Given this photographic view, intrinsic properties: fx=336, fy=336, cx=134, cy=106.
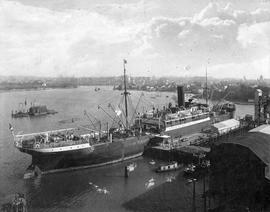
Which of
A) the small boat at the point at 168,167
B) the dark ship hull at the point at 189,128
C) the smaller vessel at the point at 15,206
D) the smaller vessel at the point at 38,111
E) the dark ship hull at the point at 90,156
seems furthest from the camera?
the smaller vessel at the point at 38,111

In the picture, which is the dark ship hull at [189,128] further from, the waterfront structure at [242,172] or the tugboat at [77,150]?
the waterfront structure at [242,172]

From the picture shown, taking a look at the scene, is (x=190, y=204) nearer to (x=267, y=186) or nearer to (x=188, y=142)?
(x=267, y=186)

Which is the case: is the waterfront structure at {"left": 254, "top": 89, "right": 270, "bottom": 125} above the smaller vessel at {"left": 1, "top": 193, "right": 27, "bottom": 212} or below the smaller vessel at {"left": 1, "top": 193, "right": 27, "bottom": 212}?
above

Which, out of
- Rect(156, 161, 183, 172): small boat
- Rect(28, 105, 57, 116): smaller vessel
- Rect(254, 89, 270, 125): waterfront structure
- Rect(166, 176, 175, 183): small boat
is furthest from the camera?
Rect(28, 105, 57, 116): smaller vessel

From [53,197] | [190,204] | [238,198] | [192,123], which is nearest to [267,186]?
[238,198]

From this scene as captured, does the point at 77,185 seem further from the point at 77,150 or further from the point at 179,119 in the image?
the point at 179,119

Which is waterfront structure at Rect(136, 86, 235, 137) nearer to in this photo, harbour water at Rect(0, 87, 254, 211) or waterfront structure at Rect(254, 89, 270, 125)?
waterfront structure at Rect(254, 89, 270, 125)

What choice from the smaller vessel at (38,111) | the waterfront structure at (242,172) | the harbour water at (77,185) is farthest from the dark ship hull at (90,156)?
the smaller vessel at (38,111)

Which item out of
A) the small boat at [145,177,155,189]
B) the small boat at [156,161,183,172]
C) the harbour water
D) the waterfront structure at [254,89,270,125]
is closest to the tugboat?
the harbour water
